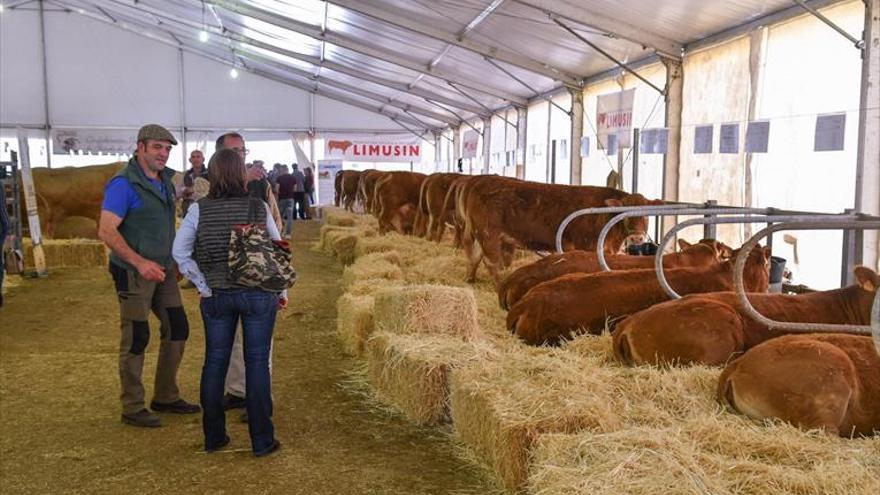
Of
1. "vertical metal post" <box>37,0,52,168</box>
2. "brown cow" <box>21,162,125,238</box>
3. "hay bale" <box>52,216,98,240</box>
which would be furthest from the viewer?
"vertical metal post" <box>37,0,52,168</box>

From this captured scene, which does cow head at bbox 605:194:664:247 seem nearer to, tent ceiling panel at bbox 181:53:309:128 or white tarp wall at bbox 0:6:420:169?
white tarp wall at bbox 0:6:420:169

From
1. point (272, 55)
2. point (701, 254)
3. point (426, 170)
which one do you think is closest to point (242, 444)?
point (701, 254)

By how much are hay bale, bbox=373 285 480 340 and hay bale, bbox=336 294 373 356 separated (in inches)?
35.2

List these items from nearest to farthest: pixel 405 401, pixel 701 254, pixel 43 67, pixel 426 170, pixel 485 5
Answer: pixel 405 401
pixel 701 254
pixel 485 5
pixel 43 67
pixel 426 170

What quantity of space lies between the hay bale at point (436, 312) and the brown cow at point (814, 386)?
2.03 m

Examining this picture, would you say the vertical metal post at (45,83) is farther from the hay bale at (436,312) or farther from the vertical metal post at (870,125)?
the vertical metal post at (870,125)

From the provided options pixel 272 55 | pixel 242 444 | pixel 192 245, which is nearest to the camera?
pixel 192 245

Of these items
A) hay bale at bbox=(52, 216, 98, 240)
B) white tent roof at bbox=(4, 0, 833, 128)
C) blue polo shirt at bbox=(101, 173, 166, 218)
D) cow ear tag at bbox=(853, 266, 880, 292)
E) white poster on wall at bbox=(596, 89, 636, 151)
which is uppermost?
white tent roof at bbox=(4, 0, 833, 128)

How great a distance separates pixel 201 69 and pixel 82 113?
4471mm

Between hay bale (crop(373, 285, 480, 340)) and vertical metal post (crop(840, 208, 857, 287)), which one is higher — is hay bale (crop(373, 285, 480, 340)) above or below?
below

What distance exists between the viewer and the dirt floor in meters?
3.88

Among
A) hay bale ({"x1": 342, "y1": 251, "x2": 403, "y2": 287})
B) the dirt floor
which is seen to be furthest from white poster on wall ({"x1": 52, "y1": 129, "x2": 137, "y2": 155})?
the dirt floor

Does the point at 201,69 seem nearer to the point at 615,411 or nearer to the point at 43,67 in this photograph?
the point at 43,67

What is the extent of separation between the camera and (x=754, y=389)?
349 centimetres
